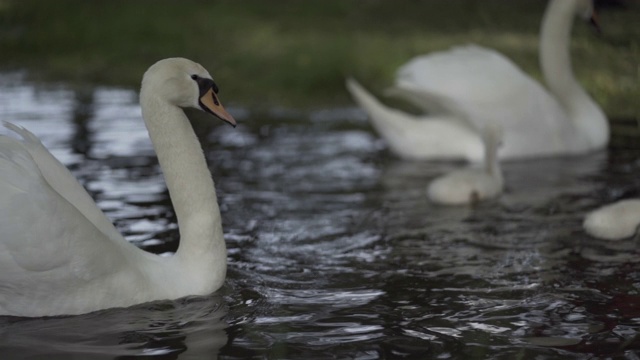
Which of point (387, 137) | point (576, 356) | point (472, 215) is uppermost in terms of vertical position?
point (387, 137)

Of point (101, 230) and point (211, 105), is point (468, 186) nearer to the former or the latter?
point (211, 105)

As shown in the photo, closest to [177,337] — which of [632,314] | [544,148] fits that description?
[632,314]

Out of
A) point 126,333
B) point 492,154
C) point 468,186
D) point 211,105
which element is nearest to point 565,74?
point 492,154

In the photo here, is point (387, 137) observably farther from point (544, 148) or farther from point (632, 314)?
point (632, 314)

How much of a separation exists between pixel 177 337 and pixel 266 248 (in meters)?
1.64

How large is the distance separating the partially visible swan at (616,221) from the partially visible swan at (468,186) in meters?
1.10

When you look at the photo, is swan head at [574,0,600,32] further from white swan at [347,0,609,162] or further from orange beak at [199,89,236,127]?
Result: orange beak at [199,89,236,127]

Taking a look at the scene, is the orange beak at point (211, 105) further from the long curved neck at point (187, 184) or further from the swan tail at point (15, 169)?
the swan tail at point (15, 169)

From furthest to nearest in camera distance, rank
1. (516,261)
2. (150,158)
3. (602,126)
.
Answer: (602,126)
(150,158)
(516,261)

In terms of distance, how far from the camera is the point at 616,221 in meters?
6.36

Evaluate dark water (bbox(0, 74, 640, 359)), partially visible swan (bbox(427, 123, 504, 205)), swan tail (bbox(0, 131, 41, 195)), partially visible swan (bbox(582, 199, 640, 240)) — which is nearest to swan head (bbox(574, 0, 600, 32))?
dark water (bbox(0, 74, 640, 359))

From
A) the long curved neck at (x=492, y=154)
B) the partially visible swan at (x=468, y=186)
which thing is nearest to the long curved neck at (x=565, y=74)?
the long curved neck at (x=492, y=154)

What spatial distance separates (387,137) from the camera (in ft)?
29.9

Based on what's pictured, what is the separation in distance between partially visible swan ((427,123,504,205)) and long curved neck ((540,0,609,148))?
1981mm
